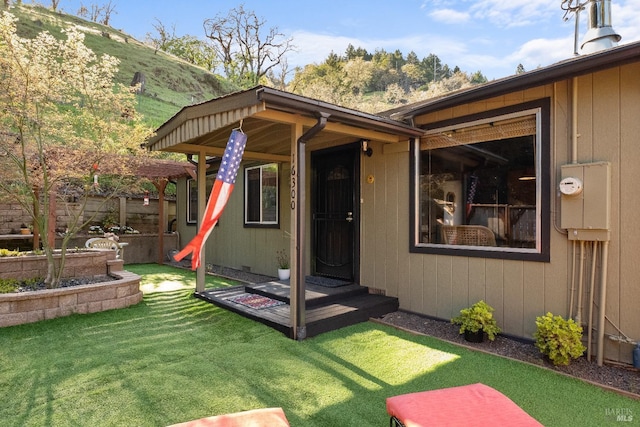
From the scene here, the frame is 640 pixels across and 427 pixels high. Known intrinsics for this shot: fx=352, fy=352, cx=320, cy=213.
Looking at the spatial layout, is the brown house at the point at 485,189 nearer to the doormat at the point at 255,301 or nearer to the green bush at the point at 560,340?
the green bush at the point at 560,340

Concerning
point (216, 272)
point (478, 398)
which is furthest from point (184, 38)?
point (478, 398)

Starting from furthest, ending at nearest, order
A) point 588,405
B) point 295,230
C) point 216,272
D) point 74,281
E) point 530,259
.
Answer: point 216,272
point 74,281
point 295,230
point 530,259
point 588,405

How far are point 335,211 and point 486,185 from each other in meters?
2.34

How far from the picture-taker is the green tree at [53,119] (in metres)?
4.18

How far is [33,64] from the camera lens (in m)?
4.21

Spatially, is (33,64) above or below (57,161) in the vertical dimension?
above

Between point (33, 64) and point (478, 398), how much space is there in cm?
558

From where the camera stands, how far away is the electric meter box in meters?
Result: 3.02

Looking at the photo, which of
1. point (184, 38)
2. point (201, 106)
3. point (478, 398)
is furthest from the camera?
point (184, 38)

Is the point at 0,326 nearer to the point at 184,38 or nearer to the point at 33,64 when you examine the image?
the point at 33,64

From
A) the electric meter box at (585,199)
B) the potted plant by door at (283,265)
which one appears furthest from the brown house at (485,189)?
the potted plant by door at (283,265)

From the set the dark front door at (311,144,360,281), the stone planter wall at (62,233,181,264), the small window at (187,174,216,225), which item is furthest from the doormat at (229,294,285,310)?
the stone planter wall at (62,233,181,264)

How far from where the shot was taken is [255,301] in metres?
4.81

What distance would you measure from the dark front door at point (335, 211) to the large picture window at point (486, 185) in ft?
3.56
